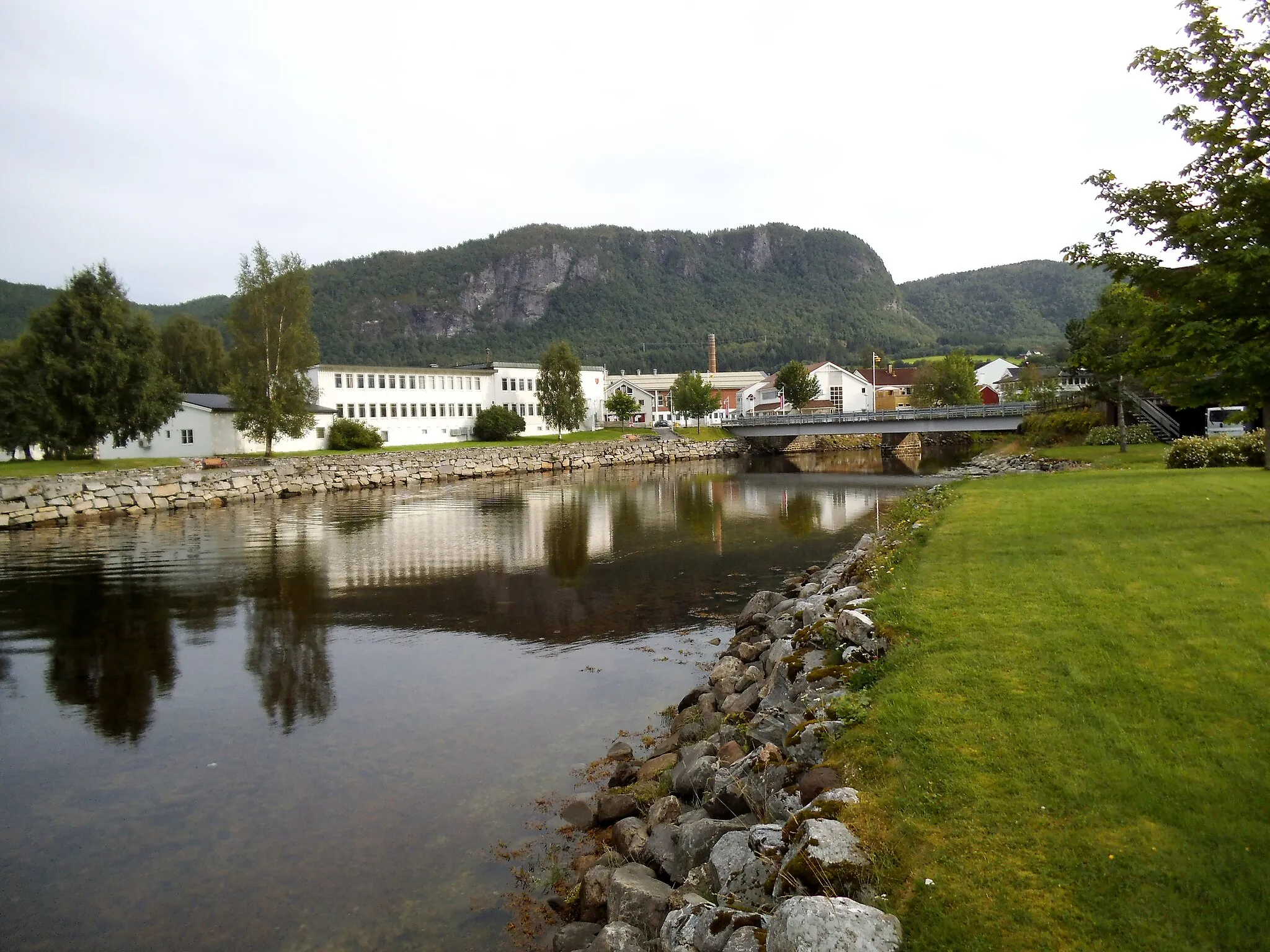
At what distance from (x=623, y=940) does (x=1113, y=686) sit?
5090 millimetres

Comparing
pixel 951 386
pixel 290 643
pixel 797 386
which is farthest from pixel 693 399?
pixel 290 643

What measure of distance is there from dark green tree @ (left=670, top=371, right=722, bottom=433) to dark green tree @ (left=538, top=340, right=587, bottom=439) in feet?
52.8

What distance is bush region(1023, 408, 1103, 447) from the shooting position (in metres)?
55.2

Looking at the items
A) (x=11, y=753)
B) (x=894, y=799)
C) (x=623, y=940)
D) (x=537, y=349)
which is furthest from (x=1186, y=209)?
(x=537, y=349)

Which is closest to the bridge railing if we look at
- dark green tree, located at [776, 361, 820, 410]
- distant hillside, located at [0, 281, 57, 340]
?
dark green tree, located at [776, 361, 820, 410]

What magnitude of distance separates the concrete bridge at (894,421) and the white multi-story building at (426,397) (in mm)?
23123

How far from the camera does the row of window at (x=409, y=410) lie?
72938 millimetres

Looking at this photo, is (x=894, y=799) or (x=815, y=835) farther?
(x=894, y=799)

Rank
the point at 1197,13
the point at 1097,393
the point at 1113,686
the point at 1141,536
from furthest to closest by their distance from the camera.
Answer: the point at 1097,393 < the point at 1141,536 < the point at 1197,13 < the point at 1113,686

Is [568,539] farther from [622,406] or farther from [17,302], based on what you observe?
[17,302]

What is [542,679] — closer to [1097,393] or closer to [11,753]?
[11,753]

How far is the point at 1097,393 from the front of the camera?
45.4 metres

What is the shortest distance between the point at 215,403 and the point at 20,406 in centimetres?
1259

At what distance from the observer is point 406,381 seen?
76.5 meters
